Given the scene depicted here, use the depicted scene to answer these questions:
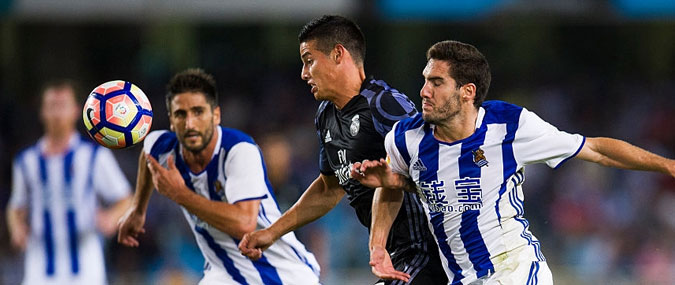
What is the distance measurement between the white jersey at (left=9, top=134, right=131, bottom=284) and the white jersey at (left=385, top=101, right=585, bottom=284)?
3.68 meters

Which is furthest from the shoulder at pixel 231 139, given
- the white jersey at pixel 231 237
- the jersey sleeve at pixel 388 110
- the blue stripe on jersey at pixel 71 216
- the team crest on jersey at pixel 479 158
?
the blue stripe on jersey at pixel 71 216

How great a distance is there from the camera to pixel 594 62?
15836 mm

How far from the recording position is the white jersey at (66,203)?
7379 mm

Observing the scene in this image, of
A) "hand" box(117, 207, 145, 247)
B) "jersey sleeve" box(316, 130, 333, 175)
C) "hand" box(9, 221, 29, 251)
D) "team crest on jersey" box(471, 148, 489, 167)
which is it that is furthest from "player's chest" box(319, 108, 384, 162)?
"hand" box(9, 221, 29, 251)

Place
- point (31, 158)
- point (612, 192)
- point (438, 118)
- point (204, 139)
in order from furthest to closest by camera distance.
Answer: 1. point (612, 192)
2. point (31, 158)
3. point (204, 139)
4. point (438, 118)

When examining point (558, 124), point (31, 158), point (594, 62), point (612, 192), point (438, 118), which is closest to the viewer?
point (438, 118)

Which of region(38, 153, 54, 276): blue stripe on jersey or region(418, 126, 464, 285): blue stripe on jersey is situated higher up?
region(418, 126, 464, 285): blue stripe on jersey

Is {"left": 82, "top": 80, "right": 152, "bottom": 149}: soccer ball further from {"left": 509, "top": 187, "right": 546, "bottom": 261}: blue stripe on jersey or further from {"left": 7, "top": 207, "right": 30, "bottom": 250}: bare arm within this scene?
{"left": 7, "top": 207, "right": 30, "bottom": 250}: bare arm

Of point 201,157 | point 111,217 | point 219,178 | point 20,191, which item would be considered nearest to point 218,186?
point 219,178

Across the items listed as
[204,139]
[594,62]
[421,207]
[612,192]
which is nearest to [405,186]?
[421,207]

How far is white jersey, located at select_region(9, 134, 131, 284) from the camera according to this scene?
7379mm

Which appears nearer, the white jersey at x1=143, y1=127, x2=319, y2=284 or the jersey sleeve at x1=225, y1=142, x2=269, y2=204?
the jersey sleeve at x1=225, y1=142, x2=269, y2=204

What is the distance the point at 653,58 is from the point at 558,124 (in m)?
3.19

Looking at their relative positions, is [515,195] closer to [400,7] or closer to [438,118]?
[438,118]
